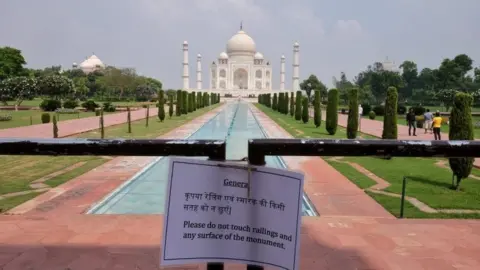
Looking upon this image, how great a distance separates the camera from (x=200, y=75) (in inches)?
2395

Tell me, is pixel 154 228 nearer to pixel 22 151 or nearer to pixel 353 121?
pixel 22 151

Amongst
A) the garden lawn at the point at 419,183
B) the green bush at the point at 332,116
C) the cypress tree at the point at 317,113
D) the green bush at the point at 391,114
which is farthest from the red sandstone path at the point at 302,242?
the cypress tree at the point at 317,113

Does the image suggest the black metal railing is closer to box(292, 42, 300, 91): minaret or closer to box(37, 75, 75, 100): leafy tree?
box(37, 75, 75, 100): leafy tree

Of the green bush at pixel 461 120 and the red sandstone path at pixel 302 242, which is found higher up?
the green bush at pixel 461 120

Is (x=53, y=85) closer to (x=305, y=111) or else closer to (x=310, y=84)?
(x=305, y=111)

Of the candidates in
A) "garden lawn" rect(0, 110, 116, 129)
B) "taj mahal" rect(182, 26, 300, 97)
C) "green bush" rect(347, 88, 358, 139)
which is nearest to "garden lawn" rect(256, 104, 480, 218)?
"green bush" rect(347, 88, 358, 139)

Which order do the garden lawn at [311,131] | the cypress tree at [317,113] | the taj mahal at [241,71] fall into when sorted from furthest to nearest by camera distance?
the taj mahal at [241,71] → the cypress tree at [317,113] → the garden lawn at [311,131]

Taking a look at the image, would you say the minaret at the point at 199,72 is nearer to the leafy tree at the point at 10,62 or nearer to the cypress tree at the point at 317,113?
the leafy tree at the point at 10,62

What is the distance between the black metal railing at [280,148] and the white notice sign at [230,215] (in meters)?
0.06

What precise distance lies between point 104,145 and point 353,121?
31.8ft

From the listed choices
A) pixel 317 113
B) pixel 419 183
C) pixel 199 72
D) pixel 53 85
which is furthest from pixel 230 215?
pixel 199 72

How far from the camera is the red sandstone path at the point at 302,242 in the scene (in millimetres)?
2566

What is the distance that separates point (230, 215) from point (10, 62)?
1528 inches

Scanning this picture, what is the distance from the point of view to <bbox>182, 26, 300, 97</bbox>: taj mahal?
5944cm
